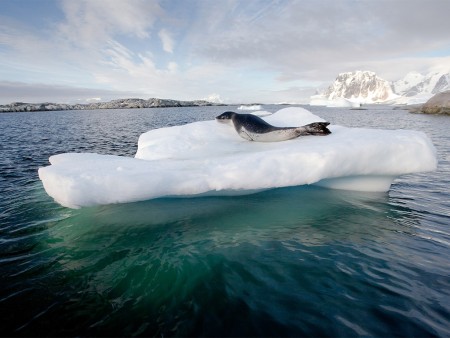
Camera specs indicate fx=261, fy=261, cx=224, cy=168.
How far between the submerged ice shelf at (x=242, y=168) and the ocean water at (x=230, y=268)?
55 cm

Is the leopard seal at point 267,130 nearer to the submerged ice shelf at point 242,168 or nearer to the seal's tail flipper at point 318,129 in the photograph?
the seal's tail flipper at point 318,129

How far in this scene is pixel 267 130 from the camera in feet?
21.9

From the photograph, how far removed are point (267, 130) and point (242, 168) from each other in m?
2.47

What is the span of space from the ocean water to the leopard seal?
5.60 feet

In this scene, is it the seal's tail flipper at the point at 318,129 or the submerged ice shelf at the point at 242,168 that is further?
the seal's tail flipper at the point at 318,129

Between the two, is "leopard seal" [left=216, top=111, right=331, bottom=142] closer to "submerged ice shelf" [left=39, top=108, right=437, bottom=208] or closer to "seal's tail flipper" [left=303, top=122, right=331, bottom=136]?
"seal's tail flipper" [left=303, top=122, right=331, bottom=136]

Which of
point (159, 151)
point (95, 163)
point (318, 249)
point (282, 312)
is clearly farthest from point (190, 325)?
point (159, 151)

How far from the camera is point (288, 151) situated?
5.01 metres

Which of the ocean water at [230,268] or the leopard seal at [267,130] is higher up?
the leopard seal at [267,130]

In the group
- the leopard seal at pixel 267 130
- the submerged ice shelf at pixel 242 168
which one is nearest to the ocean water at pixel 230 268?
A: the submerged ice shelf at pixel 242 168

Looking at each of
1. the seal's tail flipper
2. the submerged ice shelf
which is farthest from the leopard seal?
the submerged ice shelf

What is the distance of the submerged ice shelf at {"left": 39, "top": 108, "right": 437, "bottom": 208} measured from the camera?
164 inches

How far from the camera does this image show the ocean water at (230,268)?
8.08ft

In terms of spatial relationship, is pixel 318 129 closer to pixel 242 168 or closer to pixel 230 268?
pixel 242 168
